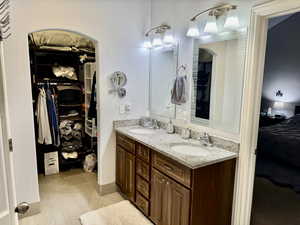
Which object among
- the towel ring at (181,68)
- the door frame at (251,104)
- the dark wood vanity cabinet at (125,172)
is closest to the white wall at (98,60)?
the dark wood vanity cabinet at (125,172)

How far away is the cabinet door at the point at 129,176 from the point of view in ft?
8.52

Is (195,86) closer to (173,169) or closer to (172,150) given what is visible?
(172,150)

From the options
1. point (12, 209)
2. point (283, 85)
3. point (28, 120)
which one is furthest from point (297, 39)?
point (12, 209)

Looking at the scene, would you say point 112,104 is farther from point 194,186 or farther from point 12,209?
point 12,209

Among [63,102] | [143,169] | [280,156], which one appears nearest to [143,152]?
Result: [143,169]

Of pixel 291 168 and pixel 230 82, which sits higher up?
pixel 230 82

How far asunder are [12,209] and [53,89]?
9.15ft

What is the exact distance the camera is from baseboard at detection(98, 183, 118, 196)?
3016 millimetres

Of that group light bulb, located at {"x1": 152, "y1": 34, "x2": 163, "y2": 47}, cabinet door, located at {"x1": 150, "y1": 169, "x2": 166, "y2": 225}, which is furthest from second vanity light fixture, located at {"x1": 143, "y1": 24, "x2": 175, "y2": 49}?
cabinet door, located at {"x1": 150, "y1": 169, "x2": 166, "y2": 225}

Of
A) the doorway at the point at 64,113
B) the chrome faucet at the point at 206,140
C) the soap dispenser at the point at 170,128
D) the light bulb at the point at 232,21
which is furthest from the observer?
the doorway at the point at 64,113

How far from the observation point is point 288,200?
2.78 meters

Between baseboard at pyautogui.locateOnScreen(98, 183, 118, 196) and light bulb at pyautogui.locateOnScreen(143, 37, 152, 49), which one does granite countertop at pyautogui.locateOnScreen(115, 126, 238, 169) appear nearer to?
baseboard at pyautogui.locateOnScreen(98, 183, 118, 196)

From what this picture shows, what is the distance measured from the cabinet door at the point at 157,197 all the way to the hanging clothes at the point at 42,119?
209cm

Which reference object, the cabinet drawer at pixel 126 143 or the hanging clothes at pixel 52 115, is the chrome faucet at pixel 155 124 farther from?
the hanging clothes at pixel 52 115
